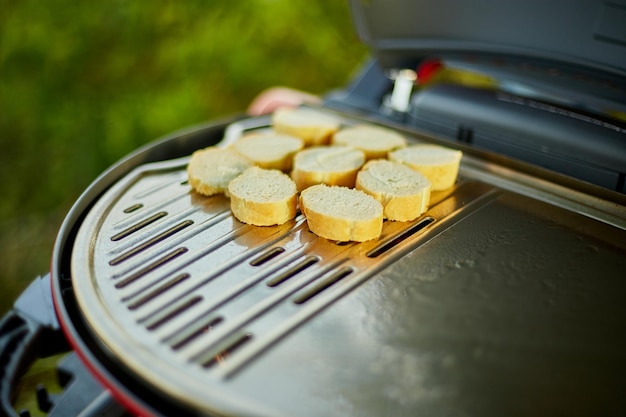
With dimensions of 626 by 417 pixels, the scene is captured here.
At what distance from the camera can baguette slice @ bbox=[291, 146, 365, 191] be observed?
1224 millimetres

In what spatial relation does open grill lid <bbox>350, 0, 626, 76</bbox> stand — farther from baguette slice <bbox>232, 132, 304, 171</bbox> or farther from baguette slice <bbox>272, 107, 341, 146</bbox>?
baguette slice <bbox>232, 132, 304, 171</bbox>

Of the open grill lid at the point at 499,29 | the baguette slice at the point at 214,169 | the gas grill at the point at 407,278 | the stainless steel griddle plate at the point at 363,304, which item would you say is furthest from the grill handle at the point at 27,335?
the open grill lid at the point at 499,29

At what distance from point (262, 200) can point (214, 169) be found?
20 cm

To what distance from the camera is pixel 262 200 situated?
1.08 metres

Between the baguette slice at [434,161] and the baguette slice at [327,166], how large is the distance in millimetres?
94

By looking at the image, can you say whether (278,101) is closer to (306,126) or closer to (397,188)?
(306,126)

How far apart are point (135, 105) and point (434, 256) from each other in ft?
6.52

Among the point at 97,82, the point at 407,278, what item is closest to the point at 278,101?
the point at 407,278

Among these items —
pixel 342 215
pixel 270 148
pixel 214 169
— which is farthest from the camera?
A: pixel 270 148

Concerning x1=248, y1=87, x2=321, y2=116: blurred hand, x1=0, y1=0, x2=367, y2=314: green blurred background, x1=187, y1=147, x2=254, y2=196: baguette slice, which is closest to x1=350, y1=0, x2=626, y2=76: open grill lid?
x1=248, y1=87, x2=321, y2=116: blurred hand

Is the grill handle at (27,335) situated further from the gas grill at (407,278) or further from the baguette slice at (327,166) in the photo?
the baguette slice at (327,166)

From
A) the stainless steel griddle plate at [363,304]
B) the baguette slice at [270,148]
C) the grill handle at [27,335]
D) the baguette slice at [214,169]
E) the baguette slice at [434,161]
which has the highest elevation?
the baguette slice at [434,161]

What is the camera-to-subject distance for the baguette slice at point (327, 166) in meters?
1.22

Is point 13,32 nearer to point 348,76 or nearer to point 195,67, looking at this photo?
point 195,67
